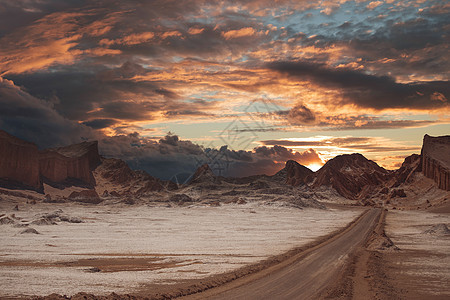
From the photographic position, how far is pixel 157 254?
3219 centimetres

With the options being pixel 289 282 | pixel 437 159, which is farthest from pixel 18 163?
pixel 437 159

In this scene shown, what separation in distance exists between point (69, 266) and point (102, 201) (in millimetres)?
131234

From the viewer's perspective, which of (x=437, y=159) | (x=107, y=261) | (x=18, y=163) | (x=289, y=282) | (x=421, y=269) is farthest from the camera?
(x=437, y=159)

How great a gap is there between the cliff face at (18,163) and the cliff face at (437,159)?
18338cm

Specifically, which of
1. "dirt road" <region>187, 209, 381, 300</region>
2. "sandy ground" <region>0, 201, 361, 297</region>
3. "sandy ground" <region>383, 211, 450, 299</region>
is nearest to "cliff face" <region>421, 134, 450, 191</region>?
"sandy ground" <region>383, 211, 450, 299</region>

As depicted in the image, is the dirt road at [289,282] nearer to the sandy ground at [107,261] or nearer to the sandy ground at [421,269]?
the sandy ground at [107,261]

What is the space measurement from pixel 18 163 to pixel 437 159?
195398 millimetres

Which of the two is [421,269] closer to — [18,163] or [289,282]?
[289,282]

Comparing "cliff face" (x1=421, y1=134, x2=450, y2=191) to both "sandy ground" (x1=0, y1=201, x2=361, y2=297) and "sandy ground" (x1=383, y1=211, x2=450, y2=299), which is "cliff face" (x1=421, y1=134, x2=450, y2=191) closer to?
"sandy ground" (x1=383, y1=211, x2=450, y2=299)

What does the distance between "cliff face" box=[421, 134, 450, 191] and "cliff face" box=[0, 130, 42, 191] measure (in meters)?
183

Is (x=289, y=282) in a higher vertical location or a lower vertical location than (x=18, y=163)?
lower

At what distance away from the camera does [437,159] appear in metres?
174

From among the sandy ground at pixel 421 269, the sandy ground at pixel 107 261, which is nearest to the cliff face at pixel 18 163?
the sandy ground at pixel 107 261

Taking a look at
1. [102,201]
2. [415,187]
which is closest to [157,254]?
[102,201]
